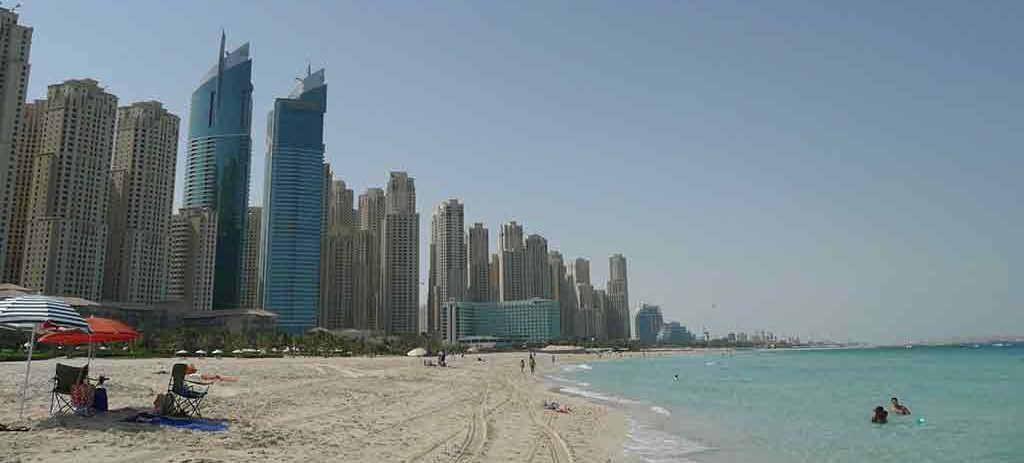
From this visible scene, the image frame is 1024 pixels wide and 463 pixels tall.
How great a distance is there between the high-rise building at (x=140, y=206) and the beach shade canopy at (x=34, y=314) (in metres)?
120

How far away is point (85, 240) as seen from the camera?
343 feet

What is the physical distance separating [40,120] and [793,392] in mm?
131618

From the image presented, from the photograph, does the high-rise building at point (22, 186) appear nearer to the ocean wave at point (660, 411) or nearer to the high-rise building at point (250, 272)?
the high-rise building at point (250, 272)

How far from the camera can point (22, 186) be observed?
352 feet

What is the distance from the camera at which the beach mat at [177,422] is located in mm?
12930

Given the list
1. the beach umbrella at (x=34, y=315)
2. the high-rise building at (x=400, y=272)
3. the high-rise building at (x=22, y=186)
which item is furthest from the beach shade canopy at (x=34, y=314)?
the high-rise building at (x=400, y=272)

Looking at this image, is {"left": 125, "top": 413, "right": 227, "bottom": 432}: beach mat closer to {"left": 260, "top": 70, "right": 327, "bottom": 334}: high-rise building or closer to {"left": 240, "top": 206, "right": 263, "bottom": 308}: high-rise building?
{"left": 260, "top": 70, "right": 327, "bottom": 334}: high-rise building

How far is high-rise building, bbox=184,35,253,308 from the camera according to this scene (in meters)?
154

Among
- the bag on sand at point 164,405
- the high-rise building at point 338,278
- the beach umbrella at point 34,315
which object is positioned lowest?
the bag on sand at point 164,405

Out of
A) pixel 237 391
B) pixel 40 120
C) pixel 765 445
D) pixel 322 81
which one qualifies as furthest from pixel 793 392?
pixel 322 81

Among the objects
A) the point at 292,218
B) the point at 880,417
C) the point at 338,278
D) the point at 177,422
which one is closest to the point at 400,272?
the point at 338,278

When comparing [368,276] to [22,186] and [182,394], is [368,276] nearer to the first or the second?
[22,186]

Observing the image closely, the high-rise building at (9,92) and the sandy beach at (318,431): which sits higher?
the high-rise building at (9,92)

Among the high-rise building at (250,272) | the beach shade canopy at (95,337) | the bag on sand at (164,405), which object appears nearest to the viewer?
the bag on sand at (164,405)
